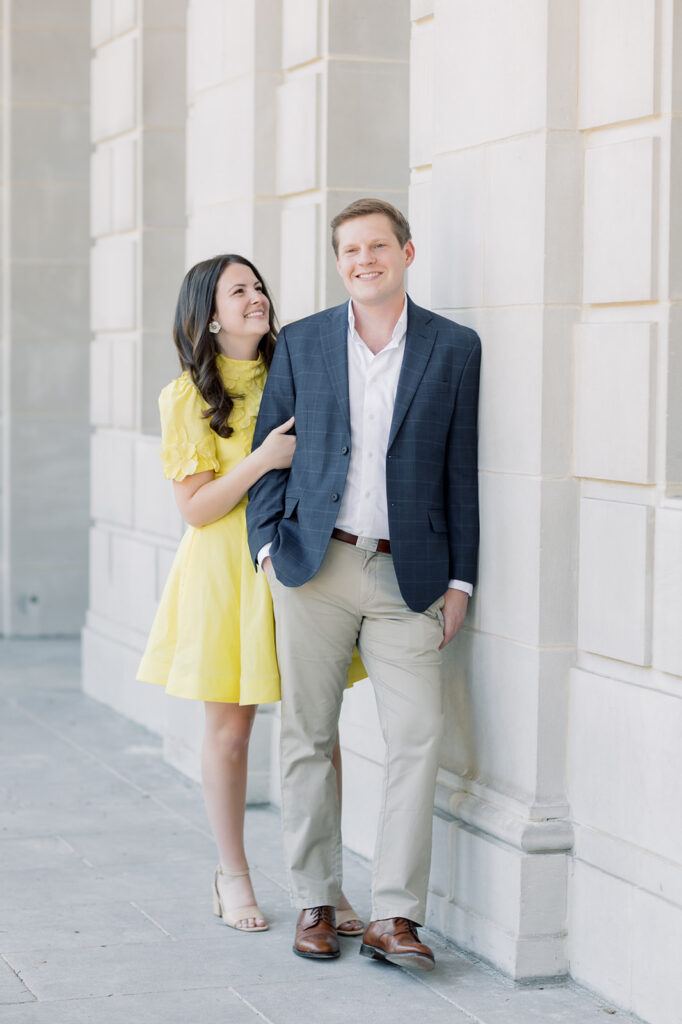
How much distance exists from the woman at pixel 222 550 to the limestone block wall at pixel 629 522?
0.90 m

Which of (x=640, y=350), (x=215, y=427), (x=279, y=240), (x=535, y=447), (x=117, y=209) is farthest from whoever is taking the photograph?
(x=117, y=209)

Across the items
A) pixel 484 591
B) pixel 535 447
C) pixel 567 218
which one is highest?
pixel 567 218

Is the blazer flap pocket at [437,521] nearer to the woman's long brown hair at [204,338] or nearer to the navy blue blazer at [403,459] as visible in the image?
the navy blue blazer at [403,459]

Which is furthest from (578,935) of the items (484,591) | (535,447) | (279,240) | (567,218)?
(279,240)

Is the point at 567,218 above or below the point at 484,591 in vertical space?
above

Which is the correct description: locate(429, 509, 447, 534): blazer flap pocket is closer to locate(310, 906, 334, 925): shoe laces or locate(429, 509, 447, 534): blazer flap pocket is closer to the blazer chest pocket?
the blazer chest pocket

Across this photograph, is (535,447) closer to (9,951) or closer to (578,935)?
(578,935)

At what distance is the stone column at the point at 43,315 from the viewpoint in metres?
10.4

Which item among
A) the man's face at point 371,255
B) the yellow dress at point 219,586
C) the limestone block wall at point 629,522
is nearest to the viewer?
the limestone block wall at point 629,522

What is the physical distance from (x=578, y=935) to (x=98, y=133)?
5870mm

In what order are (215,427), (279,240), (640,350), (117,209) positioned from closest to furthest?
(640,350), (215,427), (279,240), (117,209)

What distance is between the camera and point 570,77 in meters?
4.29

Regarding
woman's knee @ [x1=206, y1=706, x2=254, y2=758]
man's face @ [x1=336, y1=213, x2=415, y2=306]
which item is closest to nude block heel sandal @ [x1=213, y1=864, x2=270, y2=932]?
woman's knee @ [x1=206, y1=706, x2=254, y2=758]

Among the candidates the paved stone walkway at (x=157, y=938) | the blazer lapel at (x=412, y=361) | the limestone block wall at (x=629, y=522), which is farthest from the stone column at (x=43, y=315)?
the limestone block wall at (x=629, y=522)
